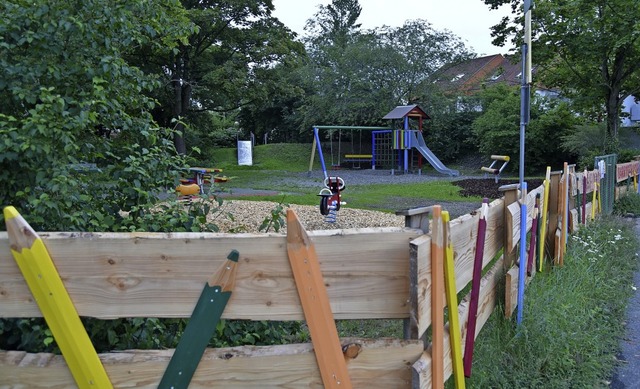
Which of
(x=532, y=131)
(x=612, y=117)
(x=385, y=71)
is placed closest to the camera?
(x=612, y=117)

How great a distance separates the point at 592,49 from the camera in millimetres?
17984

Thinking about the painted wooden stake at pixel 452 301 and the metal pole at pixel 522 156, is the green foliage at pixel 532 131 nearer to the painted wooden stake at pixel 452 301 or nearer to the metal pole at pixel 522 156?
the metal pole at pixel 522 156

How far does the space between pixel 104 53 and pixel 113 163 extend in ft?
2.20

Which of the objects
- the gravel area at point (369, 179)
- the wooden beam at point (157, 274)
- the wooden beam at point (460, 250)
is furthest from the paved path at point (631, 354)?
the gravel area at point (369, 179)

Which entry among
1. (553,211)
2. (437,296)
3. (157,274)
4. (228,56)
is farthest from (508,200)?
(228,56)

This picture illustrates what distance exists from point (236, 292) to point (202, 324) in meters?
0.13

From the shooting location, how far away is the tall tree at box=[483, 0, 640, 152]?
17.3 metres

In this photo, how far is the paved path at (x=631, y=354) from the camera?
3537 mm

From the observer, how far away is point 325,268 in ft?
5.66

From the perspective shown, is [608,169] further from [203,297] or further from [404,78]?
[404,78]

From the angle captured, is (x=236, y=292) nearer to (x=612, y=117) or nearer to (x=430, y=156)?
(x=612, y=117)

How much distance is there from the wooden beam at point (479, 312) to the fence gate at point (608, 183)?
700 centimetres

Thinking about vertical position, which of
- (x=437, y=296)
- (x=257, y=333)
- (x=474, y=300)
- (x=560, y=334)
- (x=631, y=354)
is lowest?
(x=631, y=354)

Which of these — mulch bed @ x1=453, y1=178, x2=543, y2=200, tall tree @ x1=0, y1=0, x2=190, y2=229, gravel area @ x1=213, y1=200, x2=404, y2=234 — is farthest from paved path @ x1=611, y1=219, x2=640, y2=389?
mulch bed @ x1=453, y1=178, x2=543, y2=200
